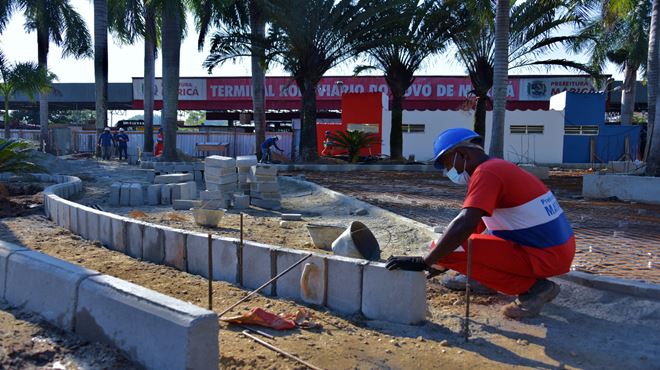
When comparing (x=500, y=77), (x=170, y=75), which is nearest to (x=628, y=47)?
(x=500, y=77)

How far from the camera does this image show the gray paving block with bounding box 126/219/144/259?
5344 millimetres

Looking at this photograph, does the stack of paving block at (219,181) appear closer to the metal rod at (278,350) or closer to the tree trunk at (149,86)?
the metal rod at (278,350)

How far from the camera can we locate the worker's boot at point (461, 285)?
13.8 ft

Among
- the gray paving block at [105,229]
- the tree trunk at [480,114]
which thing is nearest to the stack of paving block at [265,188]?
the gray paving block at [105,229]

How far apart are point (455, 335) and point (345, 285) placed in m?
0.81

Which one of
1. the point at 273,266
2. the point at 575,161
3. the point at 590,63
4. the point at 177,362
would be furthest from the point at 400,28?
the point at 177,362

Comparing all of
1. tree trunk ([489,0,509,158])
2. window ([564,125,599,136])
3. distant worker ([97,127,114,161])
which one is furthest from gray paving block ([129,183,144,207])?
window ([564,125,599,136])

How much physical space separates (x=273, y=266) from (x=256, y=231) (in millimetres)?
2672

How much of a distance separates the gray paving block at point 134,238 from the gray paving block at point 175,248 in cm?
42

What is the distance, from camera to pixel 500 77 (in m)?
15.4

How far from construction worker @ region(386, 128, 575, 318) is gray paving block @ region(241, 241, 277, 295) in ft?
3.73

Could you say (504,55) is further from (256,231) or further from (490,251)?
(490,251)

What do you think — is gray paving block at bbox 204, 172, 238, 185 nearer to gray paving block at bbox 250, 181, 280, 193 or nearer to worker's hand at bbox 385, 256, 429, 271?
gray paving block at bbox 250, 181, 280, 193

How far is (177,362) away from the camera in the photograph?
8.23 feet
